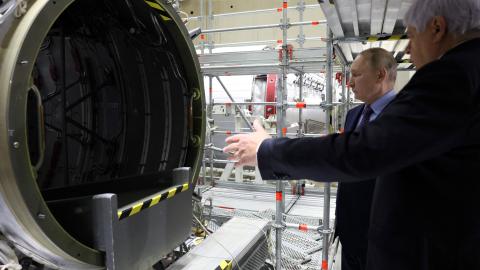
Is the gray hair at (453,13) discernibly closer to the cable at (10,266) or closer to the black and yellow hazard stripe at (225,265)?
the cable at (10,266)

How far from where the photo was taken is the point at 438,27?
4.13 ft

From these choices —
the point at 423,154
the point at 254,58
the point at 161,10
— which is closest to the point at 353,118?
the point at 161,10

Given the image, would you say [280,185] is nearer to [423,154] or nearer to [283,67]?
[283,67]

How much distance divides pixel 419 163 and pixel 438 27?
0.46 meters

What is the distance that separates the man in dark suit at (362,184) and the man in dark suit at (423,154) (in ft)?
3.68

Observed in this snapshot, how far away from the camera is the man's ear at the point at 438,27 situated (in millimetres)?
1238

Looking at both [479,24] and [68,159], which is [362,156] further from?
[68,159]

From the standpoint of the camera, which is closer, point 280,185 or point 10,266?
point 10,266

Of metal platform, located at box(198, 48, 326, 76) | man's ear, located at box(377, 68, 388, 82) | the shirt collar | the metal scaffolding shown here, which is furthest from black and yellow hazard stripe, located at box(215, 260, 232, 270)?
metal platform, located at box(198, 48, 326, 76)

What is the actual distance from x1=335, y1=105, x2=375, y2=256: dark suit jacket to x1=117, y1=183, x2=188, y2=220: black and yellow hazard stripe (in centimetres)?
117

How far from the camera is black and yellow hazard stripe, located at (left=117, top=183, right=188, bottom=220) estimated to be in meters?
1.73

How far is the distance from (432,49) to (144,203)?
1424 millimetres

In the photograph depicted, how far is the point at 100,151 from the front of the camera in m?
2.80

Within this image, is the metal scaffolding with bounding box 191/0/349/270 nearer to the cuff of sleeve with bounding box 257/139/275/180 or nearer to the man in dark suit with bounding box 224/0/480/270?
the man in dark suit with bounding box 224/0/480/270
